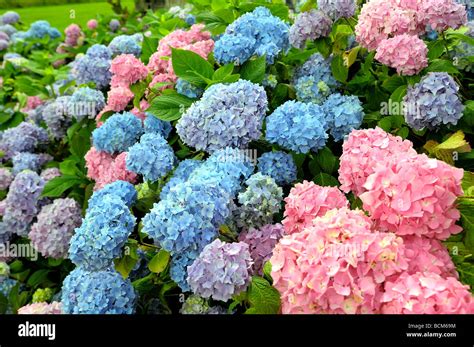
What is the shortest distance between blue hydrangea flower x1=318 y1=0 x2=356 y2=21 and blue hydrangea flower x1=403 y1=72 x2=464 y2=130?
36cm

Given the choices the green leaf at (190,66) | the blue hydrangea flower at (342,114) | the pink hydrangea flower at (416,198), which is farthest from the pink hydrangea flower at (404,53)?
the pink hydrangea flower at (416,198)

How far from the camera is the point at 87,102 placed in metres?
2.69

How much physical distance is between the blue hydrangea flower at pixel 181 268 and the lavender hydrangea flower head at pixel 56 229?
962 millimetres

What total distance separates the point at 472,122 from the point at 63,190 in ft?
5.30

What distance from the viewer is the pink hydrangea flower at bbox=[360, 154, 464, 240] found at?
3.82 ft

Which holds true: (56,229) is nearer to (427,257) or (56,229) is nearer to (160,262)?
(160,262)

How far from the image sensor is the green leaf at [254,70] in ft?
6.46

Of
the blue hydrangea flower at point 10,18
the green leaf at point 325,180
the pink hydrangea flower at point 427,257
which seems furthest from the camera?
the blue hydrangea flower at point 10,18

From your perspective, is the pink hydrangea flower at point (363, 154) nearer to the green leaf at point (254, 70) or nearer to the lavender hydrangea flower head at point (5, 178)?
the green leaf at point (254, 70)

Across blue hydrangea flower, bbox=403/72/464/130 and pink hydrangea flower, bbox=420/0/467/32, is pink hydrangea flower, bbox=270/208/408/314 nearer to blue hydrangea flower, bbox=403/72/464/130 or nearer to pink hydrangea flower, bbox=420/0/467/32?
blue hydrangea flower, bbox=403/72/464/130

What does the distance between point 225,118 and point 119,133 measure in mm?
619

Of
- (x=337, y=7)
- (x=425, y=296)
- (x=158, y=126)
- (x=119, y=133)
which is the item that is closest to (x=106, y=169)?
(x=119, y=133)

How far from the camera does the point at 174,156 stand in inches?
78.0
